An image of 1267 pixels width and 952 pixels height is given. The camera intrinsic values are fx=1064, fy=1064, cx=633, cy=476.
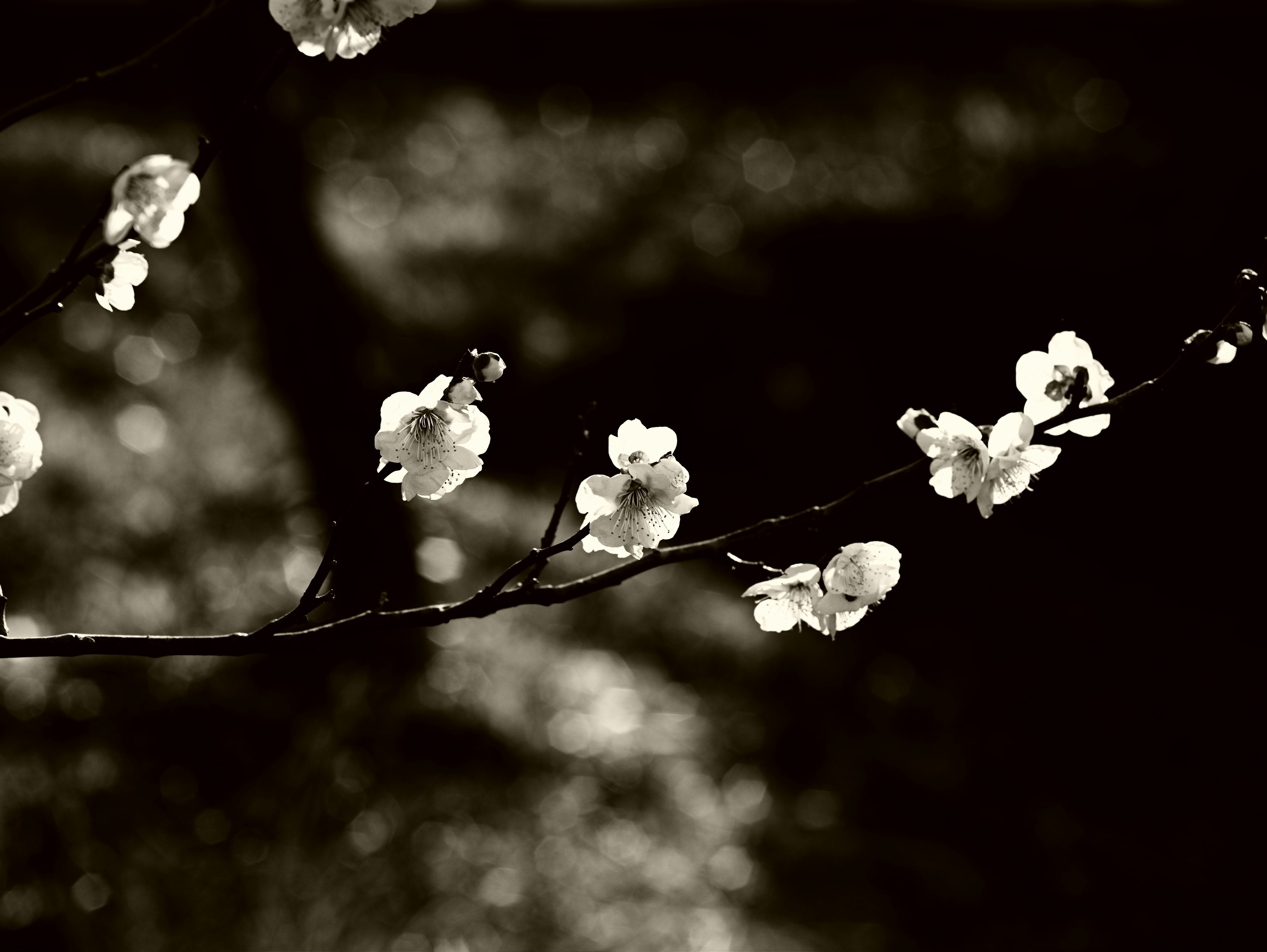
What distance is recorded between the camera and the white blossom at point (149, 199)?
0.90 metres

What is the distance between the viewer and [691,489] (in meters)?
4.16

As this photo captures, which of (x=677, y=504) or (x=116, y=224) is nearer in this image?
(x=116, y=224)

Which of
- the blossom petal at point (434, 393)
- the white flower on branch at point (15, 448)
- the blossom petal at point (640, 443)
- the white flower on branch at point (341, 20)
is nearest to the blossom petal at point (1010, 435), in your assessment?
the blossom petal at point (640, 443)

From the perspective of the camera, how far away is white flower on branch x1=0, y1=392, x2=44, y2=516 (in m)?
1.08

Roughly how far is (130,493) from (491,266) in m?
2.01

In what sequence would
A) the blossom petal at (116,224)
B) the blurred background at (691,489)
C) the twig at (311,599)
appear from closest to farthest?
the blossom petal at (116,224) → the twig at (311,599) → the blurred background at (691,489)

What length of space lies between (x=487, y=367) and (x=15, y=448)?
51 centimetres

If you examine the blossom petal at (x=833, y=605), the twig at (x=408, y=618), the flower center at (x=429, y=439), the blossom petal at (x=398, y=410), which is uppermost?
the blossom petal at (x=398, y=410)

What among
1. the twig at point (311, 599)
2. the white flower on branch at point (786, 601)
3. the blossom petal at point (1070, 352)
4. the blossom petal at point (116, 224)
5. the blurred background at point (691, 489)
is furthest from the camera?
the blurred background at point (691, 489)

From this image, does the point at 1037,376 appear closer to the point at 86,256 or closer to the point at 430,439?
the point at 430,439

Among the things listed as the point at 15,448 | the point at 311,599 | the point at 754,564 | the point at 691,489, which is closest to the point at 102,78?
the point at 15,448

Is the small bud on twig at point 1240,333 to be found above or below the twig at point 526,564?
above

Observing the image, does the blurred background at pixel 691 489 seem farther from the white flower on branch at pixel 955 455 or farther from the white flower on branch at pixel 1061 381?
the white flower on branch at pixel 1061 381

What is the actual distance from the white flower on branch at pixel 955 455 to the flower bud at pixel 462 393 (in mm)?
449
